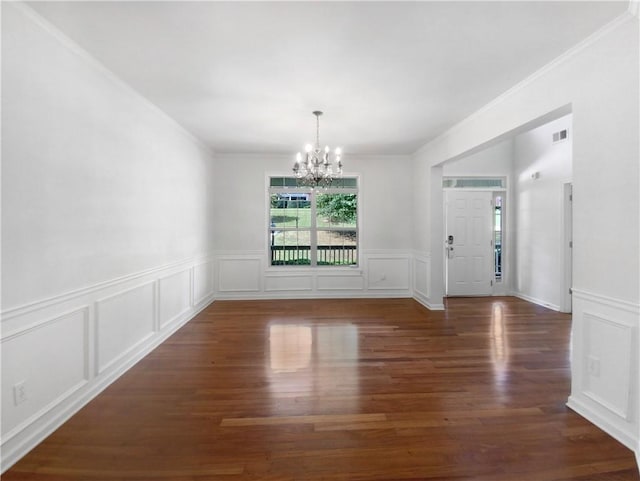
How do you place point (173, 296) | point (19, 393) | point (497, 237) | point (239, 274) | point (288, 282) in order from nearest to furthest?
1. point (19, 393)
2. point (173, 296)
3. point (239, 274)
4. point (288, 282)
5. point (497, 237)

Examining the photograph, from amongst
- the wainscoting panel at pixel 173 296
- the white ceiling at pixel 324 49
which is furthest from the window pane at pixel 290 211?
the white ceiling at pixel 324 49

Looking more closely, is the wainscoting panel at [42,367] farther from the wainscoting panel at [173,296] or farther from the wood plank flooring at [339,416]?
the wainscoting panel at [173,296]

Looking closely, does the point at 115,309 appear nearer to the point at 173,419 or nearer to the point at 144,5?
the point at 173,419

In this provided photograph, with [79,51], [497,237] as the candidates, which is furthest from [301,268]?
[79,51]

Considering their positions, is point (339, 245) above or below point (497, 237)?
below

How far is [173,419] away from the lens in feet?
7.02

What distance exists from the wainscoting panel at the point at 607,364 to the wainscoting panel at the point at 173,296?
3847 millimetres

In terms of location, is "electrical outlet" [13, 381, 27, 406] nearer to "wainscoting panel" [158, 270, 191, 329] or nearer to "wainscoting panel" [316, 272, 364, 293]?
"wainscoting panel" [158, 270, 191, 329]

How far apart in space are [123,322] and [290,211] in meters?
3.52

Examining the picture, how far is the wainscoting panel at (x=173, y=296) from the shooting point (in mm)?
3589

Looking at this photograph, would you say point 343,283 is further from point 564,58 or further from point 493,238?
point 564,58

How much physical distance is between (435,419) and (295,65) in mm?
2770

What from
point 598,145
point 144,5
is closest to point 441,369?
point 598,145

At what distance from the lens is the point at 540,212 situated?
5.15m
